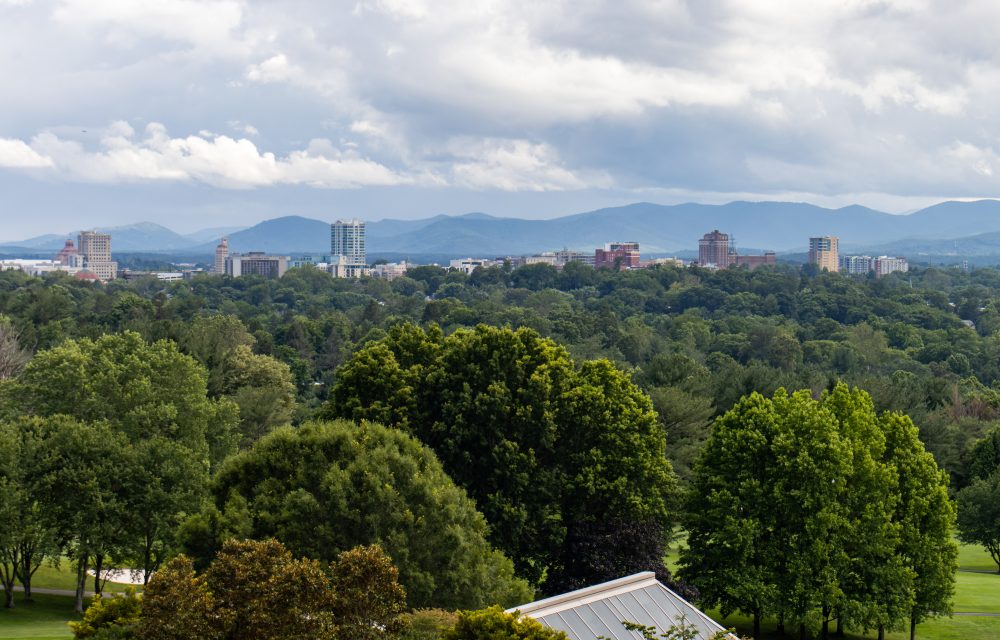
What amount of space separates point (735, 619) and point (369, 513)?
49.0 ft

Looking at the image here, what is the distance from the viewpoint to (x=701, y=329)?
130m

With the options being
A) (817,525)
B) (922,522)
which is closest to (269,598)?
(817,525)

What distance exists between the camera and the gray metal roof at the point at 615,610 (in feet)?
71.7

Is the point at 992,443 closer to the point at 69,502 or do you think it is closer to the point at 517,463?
the point at 517,463

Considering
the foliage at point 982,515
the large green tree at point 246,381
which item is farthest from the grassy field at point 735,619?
the large green tree at point 246,381

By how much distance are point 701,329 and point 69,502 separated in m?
103

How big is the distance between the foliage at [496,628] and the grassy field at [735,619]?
15.1m

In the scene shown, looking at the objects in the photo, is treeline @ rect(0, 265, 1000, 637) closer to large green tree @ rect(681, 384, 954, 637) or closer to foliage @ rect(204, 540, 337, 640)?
large green tree @ rect(681, 384, 954, 637)

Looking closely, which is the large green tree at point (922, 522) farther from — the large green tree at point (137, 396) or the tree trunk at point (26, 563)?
the tree trunk at point (26, 563)

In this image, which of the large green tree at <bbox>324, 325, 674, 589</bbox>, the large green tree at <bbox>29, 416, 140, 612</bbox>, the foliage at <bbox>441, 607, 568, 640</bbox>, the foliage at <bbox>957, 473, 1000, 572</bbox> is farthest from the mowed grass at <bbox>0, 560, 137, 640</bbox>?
the foliage at <bbox>957, 473, 1000, 572</bbox>

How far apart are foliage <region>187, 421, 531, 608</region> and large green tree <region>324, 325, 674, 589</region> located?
4.81 metres

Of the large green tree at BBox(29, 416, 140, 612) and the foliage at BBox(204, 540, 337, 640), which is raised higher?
the foliage at BBox(204, 540, 337, 640)

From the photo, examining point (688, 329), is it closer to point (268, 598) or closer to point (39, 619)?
point (39, 619)

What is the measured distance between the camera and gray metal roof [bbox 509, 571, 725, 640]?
2184 centimetres
